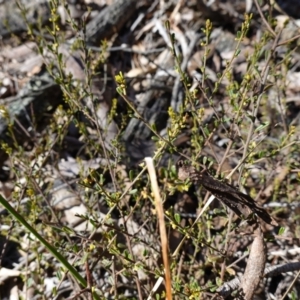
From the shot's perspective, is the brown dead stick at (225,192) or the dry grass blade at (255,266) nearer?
the brown dead stick at (225,192)

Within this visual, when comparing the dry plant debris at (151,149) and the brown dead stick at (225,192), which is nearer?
the brown dead stick at (225,192)

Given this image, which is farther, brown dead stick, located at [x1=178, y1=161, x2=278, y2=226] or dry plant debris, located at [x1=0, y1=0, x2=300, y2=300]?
dry plant debris, located at [x1=0, y1=0, x2=300, y2=300]

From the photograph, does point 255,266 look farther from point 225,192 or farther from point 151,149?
point 151,149

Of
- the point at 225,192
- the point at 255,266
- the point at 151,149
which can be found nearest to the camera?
the point at 225,192

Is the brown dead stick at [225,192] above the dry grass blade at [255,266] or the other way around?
above

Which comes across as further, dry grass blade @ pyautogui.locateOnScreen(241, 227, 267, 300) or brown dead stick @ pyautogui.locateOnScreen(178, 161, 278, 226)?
dry grass blade @ pyautogui.locateOnScreen(241, 227, 267, 300)

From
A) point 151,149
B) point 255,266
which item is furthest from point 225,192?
point 151,149

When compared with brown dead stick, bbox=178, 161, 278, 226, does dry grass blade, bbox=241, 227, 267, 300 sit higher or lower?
lower

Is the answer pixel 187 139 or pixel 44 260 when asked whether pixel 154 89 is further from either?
pixel 44 260
